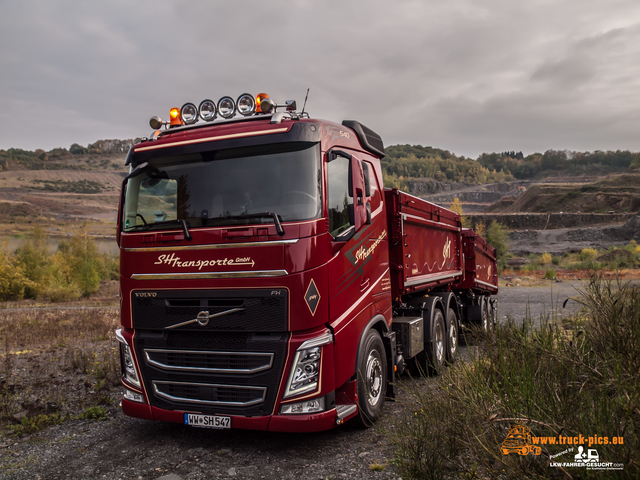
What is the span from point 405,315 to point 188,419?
3747 mm

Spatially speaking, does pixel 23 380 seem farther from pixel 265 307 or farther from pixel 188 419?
pixel 265 307

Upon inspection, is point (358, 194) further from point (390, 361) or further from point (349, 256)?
point (390, 361)

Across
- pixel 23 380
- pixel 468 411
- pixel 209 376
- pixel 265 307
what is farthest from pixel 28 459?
pixel 468 411

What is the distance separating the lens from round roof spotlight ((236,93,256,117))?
212 inches

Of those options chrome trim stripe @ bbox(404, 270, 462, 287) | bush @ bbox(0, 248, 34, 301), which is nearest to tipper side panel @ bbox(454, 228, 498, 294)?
chrome trim stripe @ bbox(404, 270, 462, 287)

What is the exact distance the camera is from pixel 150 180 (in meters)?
5.23

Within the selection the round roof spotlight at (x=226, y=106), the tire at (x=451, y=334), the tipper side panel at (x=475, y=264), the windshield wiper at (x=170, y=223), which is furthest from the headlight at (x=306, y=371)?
the tipper side panel at (x=475, y=264)

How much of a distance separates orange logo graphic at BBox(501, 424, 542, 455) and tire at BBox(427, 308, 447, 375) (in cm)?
411

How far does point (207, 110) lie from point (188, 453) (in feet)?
12.5

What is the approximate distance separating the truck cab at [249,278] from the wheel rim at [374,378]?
0.10ft

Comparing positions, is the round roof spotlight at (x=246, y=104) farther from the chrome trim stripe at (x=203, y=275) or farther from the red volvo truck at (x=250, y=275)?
the chrome trim stripe at (x=203, y=275)

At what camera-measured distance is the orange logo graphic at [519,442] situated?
9.05 ft

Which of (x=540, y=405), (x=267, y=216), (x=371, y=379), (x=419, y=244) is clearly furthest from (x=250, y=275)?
(x=419, y=244)

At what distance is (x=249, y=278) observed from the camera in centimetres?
449
